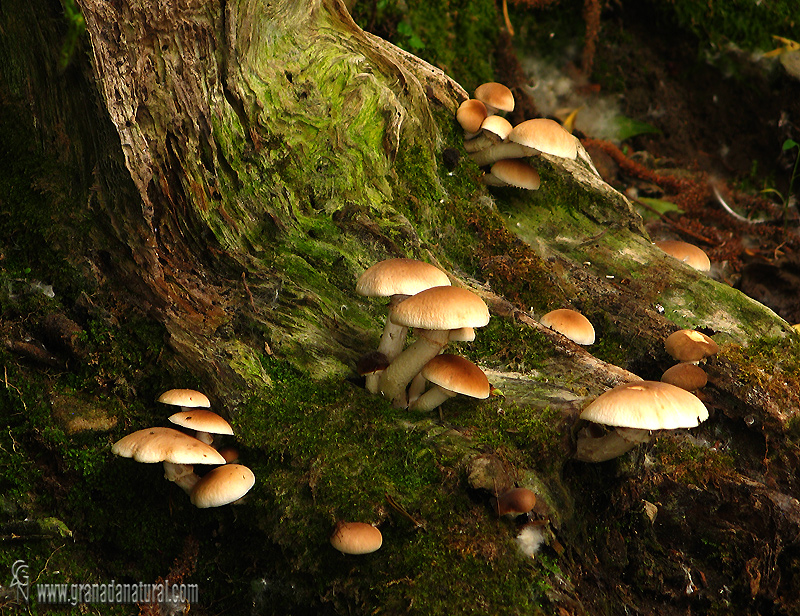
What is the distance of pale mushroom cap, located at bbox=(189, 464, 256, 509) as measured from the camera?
12.5 ft

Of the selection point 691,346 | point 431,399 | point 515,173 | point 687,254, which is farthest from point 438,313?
point 687,254

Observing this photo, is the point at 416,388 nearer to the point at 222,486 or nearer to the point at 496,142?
the point at 222,486

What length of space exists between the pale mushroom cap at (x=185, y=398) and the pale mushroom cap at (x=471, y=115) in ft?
12.7

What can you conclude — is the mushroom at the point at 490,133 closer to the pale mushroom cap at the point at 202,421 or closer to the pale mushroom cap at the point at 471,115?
the pale mushroom cap at the point at 471,115

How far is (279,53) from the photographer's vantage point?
553cm

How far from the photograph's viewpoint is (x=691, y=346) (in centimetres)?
525

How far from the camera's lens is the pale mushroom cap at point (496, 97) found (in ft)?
22.0

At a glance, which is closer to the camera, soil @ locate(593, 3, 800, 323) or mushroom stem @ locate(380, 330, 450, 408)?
mushroom stem @ locate(380, 330, 450, 408)

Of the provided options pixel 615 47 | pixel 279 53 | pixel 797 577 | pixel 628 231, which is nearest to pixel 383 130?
Answer: pixel 279 53

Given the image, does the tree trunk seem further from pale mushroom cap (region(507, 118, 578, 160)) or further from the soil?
the soil

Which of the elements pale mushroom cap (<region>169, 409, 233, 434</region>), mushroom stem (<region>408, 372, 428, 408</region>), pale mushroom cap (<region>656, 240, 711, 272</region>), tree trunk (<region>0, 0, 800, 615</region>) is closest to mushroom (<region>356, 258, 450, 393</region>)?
mushroom stem (<region>408, 372, 428, 408</region>)

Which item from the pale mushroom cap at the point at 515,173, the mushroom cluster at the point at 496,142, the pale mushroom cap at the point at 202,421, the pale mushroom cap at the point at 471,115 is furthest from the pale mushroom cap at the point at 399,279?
the pale mushroom cap at the point at 471,115

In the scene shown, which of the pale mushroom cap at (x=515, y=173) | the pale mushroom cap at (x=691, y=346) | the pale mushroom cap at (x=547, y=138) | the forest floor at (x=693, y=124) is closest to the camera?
the pale mushroom cap at (x=691, y=346)

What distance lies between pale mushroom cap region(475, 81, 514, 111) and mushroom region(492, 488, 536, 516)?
4338 millimetres
